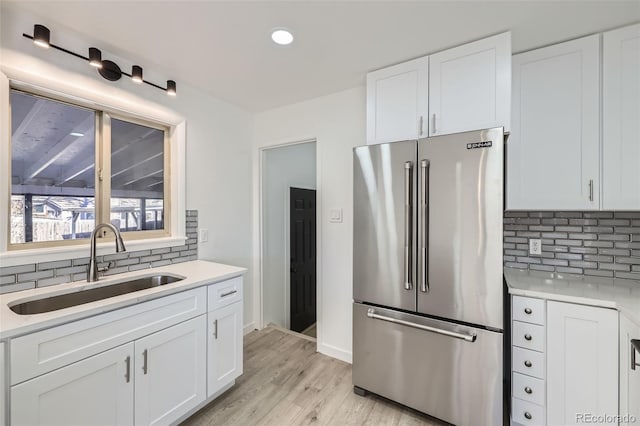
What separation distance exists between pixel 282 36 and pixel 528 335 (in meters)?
2.37

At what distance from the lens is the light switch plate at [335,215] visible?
2504 mm

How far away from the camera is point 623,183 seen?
5.24 feet

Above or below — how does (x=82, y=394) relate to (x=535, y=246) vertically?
below

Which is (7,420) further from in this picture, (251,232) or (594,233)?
(594,233)

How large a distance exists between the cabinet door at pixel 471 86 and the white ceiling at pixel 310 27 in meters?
0.08

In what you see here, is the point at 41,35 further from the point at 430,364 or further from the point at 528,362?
the point at 528,362

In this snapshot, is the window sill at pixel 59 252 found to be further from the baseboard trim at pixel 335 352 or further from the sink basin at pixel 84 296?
the baseboard trim at pixel 335 352

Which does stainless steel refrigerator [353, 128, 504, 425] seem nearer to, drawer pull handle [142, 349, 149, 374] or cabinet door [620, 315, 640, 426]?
cabinet door [620, 315, 640, 426]

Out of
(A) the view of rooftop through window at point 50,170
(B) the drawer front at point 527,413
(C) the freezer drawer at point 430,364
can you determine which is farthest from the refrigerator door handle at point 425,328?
(A) the view of rooftop through window at point 50,170

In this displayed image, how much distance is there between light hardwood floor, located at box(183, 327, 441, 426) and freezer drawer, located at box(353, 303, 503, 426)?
Answer: 0.40 ft

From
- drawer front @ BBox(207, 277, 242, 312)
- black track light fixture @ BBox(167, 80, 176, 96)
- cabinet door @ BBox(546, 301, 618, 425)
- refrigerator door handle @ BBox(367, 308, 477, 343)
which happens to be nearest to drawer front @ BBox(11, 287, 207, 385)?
drawer front @ BBox(207, 277, 242, 312)

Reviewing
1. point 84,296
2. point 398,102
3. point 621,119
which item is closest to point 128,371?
point 84,296

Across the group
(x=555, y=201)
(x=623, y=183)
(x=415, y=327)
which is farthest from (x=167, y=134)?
(x=623, y=183)

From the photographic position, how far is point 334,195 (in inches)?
100
